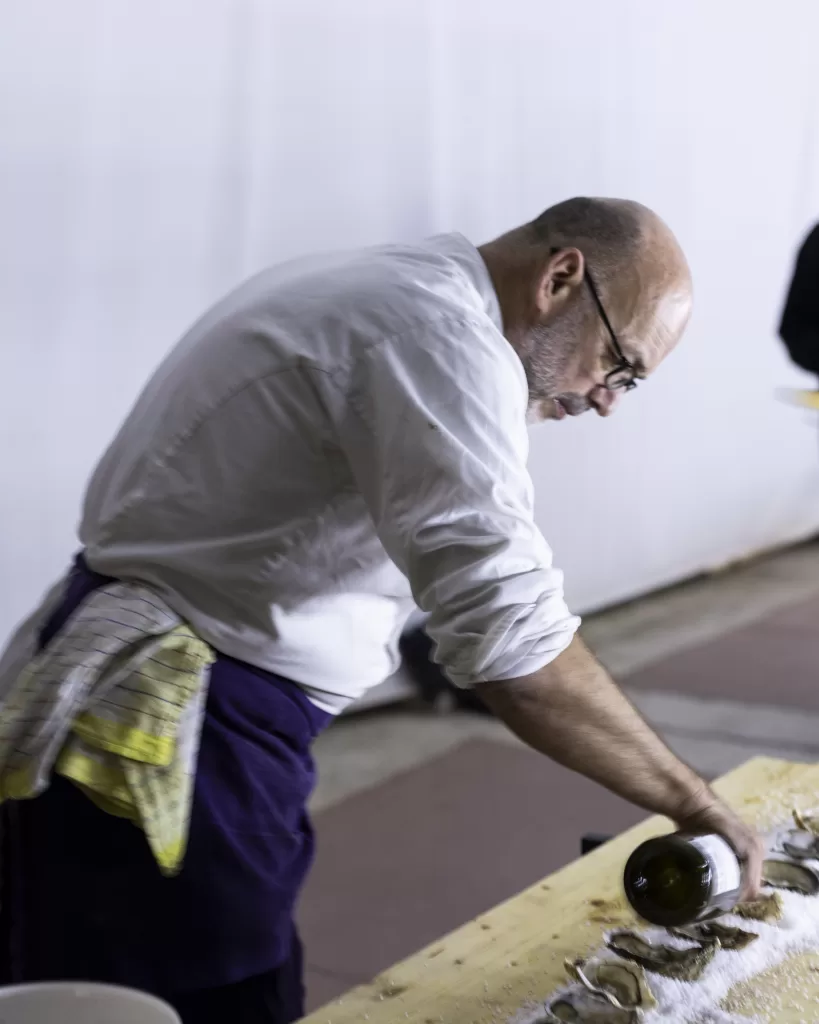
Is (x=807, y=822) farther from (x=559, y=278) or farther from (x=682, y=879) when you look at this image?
(x=559, y=278)

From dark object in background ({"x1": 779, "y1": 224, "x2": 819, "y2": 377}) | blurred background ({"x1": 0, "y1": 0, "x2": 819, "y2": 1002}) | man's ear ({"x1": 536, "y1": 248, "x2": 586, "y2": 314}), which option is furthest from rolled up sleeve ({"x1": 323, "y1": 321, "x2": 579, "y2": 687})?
dark object in background ({"x1": 779, "y1": 224, "x2": 819, "y2": 377})

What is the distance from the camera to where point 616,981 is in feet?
3.98

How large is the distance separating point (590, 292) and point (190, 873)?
0.77 m

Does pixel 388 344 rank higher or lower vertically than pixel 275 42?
lower

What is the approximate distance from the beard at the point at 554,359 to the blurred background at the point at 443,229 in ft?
4.69

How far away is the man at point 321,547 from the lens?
1.14 metres

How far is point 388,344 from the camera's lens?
1187 mm

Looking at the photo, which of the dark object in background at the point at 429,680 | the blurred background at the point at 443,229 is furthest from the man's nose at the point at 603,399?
the dark object in background at the point at 429,680

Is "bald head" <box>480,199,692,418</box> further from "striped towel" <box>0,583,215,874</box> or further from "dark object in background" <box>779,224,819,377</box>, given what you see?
"dark object in background" <box>779,224,819,377</box>

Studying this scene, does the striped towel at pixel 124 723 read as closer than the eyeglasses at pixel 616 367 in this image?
Yes

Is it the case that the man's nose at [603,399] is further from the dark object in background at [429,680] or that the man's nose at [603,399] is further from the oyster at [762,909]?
the dark object in background at [429,680]

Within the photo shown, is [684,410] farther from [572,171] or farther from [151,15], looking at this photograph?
[151,15]

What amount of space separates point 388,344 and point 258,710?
0.43 m

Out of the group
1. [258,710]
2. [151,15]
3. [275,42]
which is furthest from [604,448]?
[258,710]
